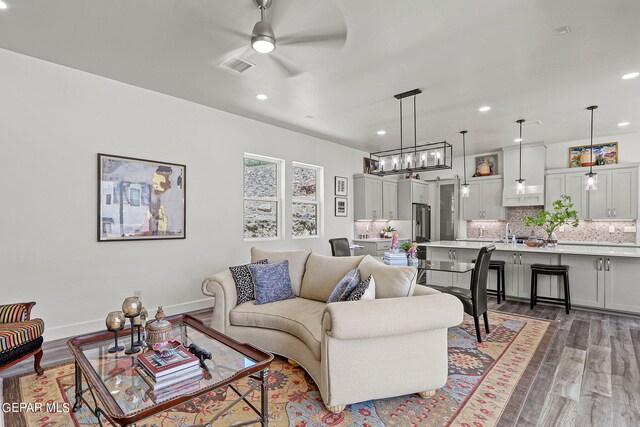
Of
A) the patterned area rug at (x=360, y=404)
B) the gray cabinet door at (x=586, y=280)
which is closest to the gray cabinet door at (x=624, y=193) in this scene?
the gray cabinet door at (x=586, y=280)

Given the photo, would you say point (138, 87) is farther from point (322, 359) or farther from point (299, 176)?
point (322, 359)

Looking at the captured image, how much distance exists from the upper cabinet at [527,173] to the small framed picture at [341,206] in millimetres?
3398

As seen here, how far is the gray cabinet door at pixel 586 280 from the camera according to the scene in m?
4.45

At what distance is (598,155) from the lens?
6.38m

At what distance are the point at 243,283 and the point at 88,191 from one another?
2000 millimetres

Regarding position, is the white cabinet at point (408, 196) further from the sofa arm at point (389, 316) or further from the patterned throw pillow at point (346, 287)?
the sofa arm at point (389, 316)

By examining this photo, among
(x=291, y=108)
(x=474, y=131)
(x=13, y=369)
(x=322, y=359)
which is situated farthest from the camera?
(x=474, y=131)

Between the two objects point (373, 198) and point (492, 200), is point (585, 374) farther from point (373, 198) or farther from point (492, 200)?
point (492, 200)

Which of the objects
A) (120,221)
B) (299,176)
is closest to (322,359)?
(120,221)

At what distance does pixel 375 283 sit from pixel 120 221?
2.99m

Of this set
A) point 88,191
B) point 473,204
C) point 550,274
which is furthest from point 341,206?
point 88,191

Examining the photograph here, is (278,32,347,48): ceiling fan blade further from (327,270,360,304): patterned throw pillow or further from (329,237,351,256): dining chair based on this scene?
(329,237,351,256): dining chair

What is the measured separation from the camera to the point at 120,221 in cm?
381

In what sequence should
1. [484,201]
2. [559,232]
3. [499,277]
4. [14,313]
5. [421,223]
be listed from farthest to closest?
[421,223], [484,201], [559,232], [499,277], [14,313]
